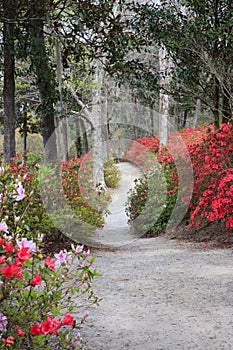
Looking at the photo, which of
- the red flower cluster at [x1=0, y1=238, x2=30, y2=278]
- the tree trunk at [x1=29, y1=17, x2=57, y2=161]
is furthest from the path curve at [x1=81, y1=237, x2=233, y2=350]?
the tree trunk at [x1=29, y1=17, x2=57, y2=161]

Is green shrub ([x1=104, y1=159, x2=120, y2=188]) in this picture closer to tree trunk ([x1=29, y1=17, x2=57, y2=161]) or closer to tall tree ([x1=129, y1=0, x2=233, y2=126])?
tree trunk ([x1=29, y1=17, x2=57, y2=161])

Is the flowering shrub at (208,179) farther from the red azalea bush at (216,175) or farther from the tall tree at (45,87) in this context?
the tall tree at (45,87)

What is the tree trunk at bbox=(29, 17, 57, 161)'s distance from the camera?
7.58 m

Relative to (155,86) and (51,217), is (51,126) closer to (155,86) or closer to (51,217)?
(155,86)

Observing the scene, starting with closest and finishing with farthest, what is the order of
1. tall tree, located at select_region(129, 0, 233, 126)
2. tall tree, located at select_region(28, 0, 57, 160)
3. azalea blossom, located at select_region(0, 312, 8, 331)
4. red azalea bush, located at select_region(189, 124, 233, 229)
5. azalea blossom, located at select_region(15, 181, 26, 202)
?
1. azalea blossom, located at select_region(0, 312, 8, 331)
2. azalea blossom, located at select_region(15, 181, 26, 202)
3. red azalea bush, located at select_region(189, 124, 233, 229)
4. tall tree, located at select_region(129, 0, 233, 126)
5. tall tree, located at select_region(28, 0, 57, 160)

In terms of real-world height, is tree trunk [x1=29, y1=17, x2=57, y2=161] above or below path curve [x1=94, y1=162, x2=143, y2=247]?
above

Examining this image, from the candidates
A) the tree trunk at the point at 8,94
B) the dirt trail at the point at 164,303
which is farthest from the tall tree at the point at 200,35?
the dirt trail at the point at 164,303

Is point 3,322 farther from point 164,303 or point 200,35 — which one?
point 200,35

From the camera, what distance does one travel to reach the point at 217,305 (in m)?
3.33

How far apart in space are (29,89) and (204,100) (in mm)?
8297

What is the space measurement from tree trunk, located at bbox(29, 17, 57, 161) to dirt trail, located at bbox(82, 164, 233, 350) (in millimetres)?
2833

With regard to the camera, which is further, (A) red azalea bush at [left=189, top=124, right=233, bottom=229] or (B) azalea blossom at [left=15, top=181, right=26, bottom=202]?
(A) red azalea bush at [left=189, top=124, right=233, bottom=229]

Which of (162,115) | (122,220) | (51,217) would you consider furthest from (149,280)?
(162,115)

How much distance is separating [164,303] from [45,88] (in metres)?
5.55
